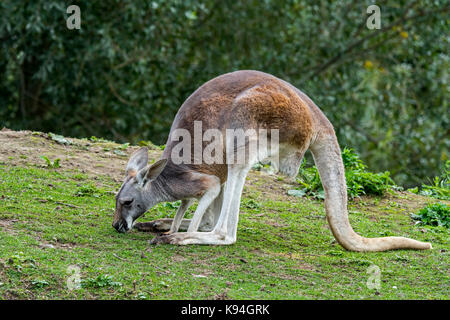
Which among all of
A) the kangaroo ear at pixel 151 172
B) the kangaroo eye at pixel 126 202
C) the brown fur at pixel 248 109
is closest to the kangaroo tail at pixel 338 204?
the brown fur at pixel 248 109

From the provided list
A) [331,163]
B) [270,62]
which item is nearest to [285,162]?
[331,163]

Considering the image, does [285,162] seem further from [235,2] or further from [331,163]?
[235,2]

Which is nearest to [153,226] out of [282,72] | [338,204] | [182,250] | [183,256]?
[182,250]

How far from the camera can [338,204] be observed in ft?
16.1

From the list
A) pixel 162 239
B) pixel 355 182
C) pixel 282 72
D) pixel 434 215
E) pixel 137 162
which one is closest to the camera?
pixel 162 239

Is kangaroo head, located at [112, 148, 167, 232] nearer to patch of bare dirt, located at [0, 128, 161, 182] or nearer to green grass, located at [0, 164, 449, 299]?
green grass, located at [0, 164, 449, 299]

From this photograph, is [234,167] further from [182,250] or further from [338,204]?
[338,204]

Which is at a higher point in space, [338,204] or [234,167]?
[234,167]

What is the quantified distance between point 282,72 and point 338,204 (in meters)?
6.82

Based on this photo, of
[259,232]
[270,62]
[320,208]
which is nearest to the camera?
[259,232]

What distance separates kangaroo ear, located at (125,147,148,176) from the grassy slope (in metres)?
0.45

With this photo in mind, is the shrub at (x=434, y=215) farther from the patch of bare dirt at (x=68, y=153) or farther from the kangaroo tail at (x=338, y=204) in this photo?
the patch of bare dirt at (x=68, y=153)
